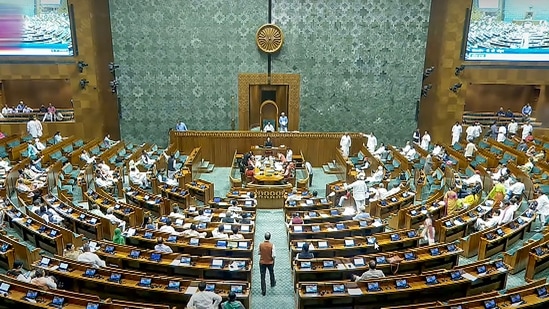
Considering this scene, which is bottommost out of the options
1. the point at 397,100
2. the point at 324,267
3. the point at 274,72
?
the point at 324,267

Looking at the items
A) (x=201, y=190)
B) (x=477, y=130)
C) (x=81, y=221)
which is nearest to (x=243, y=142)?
(x=201, y=190)

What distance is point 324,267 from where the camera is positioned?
783cm

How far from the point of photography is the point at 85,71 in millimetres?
18672

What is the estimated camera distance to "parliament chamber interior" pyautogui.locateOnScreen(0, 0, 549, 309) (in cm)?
1069

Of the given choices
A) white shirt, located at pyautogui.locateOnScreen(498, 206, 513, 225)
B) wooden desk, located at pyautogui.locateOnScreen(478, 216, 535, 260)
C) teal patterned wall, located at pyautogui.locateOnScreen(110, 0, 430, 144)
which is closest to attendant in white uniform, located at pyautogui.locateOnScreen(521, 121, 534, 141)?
teal patterned wall, located at pyautogui.locateOnScreen(110, 0, 430, 144)

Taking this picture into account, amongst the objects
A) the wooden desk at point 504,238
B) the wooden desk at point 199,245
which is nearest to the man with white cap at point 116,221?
the wooden desk at point 199,245

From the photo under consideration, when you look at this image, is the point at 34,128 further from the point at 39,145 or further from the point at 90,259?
the point at 90,259

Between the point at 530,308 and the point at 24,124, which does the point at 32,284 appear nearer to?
the point at 530,308

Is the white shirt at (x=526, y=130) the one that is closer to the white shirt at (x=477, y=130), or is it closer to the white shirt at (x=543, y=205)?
the white shirt at (x=477, y=130)

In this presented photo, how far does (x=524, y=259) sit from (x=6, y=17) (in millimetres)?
21102

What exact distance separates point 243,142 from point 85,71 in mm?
8068

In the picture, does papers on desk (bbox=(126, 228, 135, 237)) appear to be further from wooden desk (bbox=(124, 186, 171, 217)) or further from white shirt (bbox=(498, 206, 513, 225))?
white shirt (bbox=(498, 206, 513, 225))

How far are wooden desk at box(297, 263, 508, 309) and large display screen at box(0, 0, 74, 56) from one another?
54.9 ft

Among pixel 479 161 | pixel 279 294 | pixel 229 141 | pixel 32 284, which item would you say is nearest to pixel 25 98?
pixel 229 141
